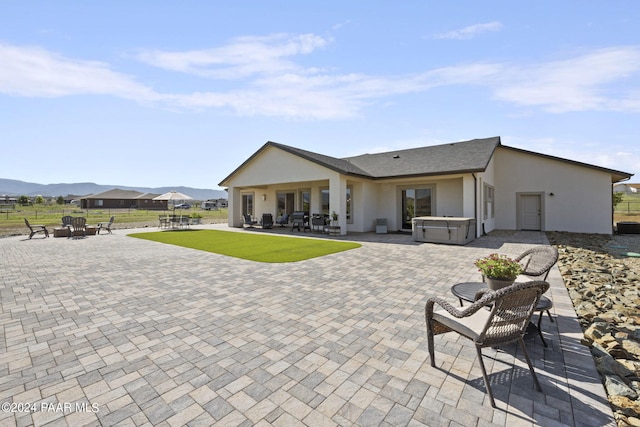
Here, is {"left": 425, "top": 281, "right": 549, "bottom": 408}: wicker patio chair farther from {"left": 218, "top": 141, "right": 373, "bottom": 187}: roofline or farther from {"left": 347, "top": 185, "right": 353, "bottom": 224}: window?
{"left": 347, "top": 185, "right": 353, "bottom": 224}: window

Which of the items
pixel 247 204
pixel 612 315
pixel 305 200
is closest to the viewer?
pixel 612 315

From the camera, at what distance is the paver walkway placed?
220 centimetres

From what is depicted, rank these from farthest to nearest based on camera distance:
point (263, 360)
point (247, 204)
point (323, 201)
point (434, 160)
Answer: point (247, 204) < point (323, 201) < point (434, 160) < point (263, 360)

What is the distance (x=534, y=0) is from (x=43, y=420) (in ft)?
Result: 39.1

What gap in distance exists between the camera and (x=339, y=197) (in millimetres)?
14164

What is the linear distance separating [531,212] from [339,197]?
1154cm

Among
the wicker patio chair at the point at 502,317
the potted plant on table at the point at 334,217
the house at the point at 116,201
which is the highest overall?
the house at the point at 116,201

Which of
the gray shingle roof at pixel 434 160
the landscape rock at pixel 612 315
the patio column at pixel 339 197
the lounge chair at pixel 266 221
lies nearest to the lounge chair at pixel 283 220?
the lounge chair at pixel 266 221

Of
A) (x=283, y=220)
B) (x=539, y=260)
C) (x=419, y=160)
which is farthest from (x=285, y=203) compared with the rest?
A: (x=539, y=260)

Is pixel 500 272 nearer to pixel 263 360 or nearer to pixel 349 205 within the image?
pixel 263 360

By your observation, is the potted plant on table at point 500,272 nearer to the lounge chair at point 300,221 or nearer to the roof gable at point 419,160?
the roof gable at point 419,160

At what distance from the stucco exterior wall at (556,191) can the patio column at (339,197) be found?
9.95m

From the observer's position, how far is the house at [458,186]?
1413cm

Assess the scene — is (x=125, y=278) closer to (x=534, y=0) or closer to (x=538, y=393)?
(x=538, y=393)
